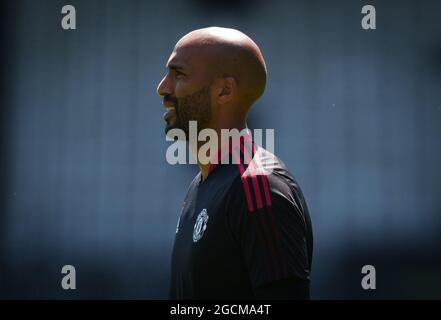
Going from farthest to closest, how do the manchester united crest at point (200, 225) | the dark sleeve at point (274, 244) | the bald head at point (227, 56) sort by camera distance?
1. the bald head at point (227, 56)
2. the manchester united crest at point (200, 225)
3. the dark sleeve at point (274, 244)

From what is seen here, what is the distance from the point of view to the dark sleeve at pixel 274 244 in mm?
2291

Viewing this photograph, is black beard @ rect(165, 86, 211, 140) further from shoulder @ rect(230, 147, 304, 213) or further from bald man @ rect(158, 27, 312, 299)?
shoulder @ rect(230, 147, 304, 213)

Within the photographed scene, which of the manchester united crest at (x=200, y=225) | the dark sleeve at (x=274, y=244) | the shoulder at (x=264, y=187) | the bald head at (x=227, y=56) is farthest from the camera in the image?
the bald head at (x=227, y=56)

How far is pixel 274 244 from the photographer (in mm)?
2328

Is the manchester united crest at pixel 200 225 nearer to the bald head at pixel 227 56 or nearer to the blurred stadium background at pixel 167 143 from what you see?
the bald head at pixel 227 56

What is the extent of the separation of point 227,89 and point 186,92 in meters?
0.14

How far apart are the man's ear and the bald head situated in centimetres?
1

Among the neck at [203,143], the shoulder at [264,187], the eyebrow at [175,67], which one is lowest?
the shoulder at [264,187]

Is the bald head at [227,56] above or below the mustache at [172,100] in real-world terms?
above

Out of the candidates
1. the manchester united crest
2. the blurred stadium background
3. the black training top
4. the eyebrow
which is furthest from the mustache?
the blurred stadium background

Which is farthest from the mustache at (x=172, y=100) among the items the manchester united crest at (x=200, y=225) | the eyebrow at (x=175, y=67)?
the manchester united crest at (x=200, y=225)

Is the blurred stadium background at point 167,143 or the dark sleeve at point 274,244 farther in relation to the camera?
the blurred stadium background at point 167,143

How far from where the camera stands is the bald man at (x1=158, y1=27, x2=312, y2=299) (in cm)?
234

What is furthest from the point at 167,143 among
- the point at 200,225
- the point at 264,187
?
the point at 264,187
